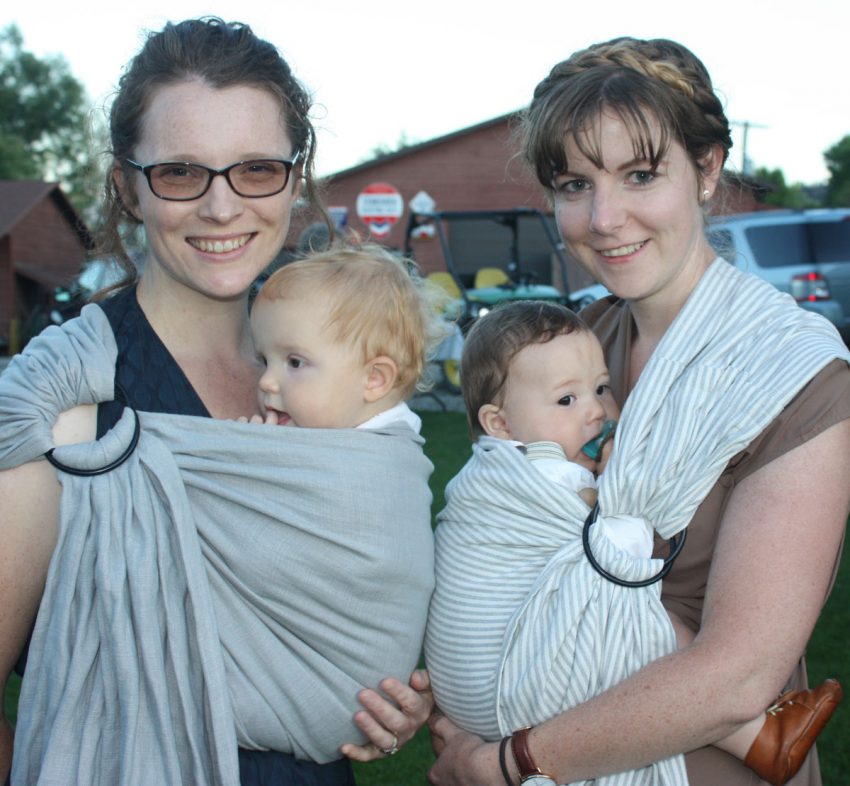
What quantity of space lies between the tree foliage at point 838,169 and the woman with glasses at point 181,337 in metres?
51.4

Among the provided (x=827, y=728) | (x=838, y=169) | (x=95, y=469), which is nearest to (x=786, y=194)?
(x=838, y=169)

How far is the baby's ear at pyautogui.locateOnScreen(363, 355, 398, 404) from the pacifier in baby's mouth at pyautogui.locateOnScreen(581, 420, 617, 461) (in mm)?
474

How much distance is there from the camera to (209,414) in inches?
88.7

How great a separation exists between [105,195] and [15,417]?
878 millimetres

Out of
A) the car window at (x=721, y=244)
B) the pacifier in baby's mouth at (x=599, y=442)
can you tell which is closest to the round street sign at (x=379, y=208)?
the car window at (x=721, y=244)

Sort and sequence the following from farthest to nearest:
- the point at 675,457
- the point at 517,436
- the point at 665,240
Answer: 1. the point at 517,436
2. the point at 665,240
3. the point at 675,457

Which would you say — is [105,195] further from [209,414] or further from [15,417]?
[15,417]

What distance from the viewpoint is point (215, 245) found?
2.25m

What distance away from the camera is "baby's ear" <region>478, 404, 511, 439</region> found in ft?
8.05

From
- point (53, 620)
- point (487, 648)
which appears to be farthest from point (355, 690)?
point (53, 620)

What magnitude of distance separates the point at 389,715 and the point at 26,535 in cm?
80

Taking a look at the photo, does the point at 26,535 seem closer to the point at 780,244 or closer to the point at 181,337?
the point at 181,337

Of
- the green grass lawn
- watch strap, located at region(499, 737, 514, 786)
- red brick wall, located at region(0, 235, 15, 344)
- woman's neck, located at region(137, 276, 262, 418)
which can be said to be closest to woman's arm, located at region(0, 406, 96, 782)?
woman's neck, located at region(137, 276, 262, 418)

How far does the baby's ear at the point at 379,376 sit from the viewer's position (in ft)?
7.54
